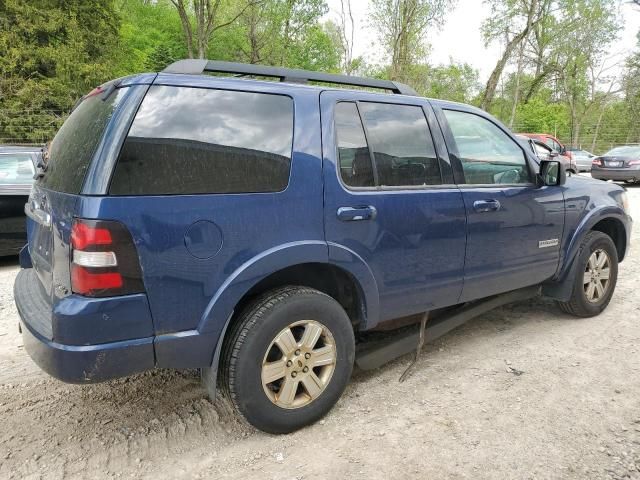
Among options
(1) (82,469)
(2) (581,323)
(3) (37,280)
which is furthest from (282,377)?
(2) (581,323)

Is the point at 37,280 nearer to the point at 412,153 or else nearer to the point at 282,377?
the point at 282,377

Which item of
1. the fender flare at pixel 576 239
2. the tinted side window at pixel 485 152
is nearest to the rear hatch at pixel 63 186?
the tinted side window at pixel 485 152

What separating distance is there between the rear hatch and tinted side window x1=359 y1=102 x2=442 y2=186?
1.42 metres

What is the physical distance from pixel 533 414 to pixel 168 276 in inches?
86.9

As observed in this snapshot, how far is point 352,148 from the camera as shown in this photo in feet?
9.14

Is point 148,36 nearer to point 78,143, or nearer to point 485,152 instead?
point 485,152

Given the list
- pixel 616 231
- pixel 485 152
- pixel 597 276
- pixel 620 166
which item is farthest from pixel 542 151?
pixel 485 152

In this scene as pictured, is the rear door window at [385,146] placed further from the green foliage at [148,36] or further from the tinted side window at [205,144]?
the green foliage at [148,36]

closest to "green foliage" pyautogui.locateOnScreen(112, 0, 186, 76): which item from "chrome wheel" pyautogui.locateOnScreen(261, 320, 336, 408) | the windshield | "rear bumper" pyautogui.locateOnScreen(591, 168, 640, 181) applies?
"rear bumper" pyautogui.locateOnScreen(591, 168, 640, 181)

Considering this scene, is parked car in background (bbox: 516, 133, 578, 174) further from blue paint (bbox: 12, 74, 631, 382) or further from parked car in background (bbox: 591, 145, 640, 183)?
parked car in background (bbox: 591, 145, 640, 183)

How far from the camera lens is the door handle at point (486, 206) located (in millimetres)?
3250

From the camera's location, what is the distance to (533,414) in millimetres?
2805

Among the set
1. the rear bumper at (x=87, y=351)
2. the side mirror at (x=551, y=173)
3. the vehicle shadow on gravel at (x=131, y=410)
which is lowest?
the vehicle shadow on gravel at (x=131, y=410)

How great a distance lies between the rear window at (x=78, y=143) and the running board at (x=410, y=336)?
1895 mm
